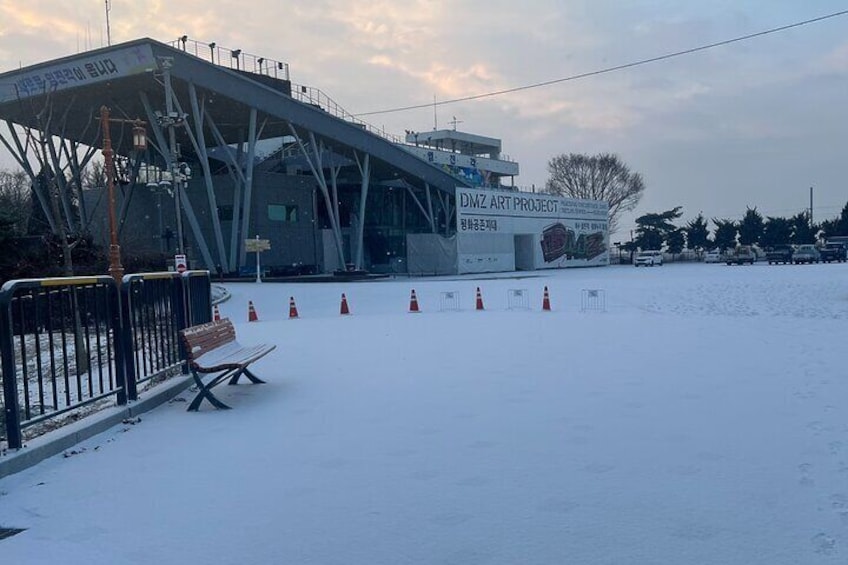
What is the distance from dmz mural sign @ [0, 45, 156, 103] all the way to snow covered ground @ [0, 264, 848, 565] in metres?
31.8

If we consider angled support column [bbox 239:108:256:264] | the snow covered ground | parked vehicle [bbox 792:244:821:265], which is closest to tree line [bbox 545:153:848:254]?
parked vehicle [bbox 792:244:821:265]

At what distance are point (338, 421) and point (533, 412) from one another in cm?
197

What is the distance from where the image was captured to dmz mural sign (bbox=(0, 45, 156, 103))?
121 feet

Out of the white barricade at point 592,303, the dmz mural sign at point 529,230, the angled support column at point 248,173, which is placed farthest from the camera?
the dmz mural sign at point 529,230

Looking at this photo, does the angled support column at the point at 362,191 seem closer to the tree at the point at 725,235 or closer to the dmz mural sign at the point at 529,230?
the dmz mural sign at the point at 529,230

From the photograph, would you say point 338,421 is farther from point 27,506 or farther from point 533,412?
point 27,506

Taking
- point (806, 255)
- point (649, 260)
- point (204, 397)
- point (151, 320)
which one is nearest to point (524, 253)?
point (649, 260)

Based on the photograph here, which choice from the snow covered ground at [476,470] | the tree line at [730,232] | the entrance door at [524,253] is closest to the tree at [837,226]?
the tree line at [730,232]

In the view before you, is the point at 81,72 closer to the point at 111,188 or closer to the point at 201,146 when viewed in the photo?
the point at 201,146

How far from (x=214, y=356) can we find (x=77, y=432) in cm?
187

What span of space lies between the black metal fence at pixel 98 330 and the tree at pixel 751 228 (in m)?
82.4

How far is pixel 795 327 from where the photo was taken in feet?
46.9

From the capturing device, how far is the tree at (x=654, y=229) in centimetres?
8506

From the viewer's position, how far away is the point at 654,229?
281 feet
